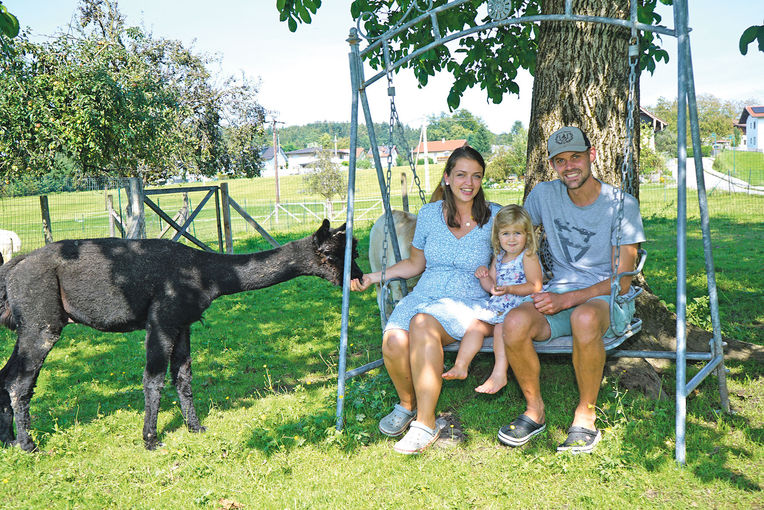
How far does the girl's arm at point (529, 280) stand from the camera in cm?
405

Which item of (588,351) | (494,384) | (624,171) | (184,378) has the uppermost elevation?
(624,171)

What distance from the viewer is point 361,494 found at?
3391 millimetres

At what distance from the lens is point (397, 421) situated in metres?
4.09

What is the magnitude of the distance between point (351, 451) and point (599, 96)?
338 centimetres

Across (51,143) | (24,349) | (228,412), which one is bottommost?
(228,412)

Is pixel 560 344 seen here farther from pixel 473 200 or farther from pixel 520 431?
pixel 473 200

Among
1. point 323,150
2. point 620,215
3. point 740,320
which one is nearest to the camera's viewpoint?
point 620,215

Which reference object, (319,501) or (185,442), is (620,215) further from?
(185,442)

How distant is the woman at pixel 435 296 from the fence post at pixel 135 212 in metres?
6.90

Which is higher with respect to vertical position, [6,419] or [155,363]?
[155,363]

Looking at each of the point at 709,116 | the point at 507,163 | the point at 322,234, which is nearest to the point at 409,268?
the point at 322,234

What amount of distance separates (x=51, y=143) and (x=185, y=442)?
32.3 ft

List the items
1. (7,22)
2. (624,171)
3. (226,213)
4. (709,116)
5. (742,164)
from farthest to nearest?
(709,116), (742,164), (226,213), (7,22), (624,171)

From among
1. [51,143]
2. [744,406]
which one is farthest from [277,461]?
[51,143]
